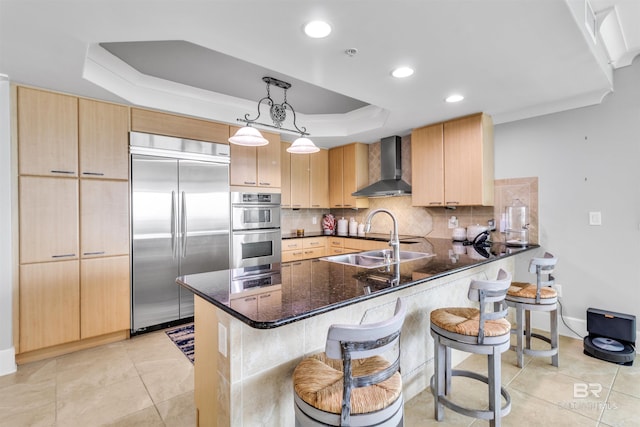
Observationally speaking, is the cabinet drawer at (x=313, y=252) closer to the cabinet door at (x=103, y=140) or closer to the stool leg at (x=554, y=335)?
the cabinet door at (x=103, y=140)

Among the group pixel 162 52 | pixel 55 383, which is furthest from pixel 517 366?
pixel 162 52

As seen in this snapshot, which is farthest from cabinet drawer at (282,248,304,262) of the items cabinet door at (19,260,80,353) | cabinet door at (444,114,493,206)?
cabinet door at (19,260,80,353)

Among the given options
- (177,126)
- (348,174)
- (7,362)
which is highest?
(177,126)

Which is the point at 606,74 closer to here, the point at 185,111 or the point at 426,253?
the point at 426,253

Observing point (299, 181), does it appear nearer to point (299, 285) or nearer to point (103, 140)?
point (103, 140)

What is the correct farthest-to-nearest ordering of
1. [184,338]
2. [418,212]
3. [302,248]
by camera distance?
[302,248] → [418,212] → [184,338]

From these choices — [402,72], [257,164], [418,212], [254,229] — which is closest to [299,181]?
[257,164]

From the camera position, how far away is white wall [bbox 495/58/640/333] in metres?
2.67

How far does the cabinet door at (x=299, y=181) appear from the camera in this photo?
4.68m

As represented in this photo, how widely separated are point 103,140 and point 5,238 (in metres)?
1.09

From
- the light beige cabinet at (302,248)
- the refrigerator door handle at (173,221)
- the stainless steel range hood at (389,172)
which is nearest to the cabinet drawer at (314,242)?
the light beige cabinet at (302,248)

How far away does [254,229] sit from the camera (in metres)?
3.88

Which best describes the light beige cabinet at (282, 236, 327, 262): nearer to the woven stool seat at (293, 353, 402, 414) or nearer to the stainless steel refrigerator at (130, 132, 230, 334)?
the stainless steel refrigerator at (130, 132, 230, 334)

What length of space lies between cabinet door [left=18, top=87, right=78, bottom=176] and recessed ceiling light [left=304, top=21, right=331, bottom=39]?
2.31 meters
